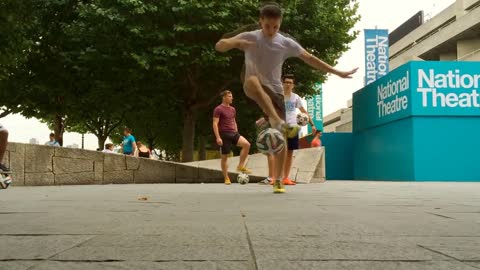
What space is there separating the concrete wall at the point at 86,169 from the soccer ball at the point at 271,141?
594cm

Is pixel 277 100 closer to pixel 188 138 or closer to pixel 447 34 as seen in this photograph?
pixel 188 138

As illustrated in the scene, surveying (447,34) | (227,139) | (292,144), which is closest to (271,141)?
(292,144)

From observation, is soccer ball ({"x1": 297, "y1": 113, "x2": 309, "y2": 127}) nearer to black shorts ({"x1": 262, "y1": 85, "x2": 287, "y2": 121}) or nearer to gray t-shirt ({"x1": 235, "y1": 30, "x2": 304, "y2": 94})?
black shorts ({"x1": 262, "y1": 85, "x2": 287, "y2": 121})

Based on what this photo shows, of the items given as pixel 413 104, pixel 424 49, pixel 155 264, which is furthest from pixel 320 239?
pixel 424 49

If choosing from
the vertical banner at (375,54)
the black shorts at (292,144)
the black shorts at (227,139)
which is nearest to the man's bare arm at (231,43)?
the black shorts at (292,144)

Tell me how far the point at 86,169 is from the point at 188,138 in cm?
819

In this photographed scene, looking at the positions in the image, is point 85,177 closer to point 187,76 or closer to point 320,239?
point 187,76

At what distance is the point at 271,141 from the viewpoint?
5664 mm

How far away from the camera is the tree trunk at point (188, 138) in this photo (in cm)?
1956

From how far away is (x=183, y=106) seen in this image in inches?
790

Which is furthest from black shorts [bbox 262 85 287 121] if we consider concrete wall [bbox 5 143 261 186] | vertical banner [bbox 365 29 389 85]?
vertical banner [bbox 365 29 389 85]

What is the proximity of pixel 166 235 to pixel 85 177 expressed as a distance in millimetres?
9697

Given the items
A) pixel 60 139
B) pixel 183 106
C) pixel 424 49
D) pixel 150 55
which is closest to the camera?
pixel 150 55

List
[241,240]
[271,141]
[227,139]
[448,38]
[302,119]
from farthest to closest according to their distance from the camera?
[448,38] < [227,139] < [302,119] < [271,141] < [241,240]
